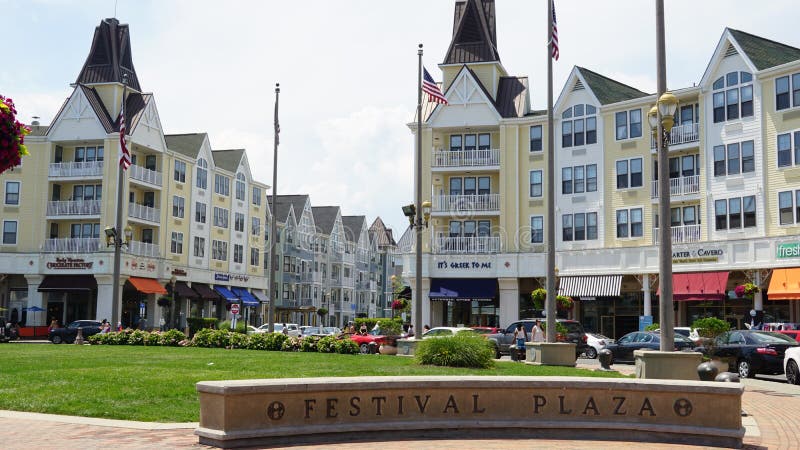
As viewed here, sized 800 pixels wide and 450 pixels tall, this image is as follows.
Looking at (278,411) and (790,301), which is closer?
(278,411)

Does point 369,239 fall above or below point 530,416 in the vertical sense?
above

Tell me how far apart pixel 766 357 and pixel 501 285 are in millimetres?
27227

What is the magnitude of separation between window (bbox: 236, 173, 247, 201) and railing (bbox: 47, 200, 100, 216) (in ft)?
57.9

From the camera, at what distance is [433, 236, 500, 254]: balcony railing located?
53062 millimetres

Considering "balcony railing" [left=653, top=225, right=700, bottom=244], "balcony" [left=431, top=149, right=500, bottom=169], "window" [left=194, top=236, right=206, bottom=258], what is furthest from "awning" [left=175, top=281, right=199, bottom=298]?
"balcony railing" [left=653, top=225, right=700, bottom=244]

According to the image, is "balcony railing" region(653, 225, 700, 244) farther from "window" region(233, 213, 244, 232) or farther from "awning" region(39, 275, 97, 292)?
"window" region(233, 213, 244, 232)

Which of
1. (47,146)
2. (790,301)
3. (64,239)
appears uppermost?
(47,146)

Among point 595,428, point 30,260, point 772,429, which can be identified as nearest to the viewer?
point 595,428

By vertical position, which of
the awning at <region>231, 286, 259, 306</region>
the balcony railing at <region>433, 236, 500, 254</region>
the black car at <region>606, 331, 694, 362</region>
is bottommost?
the black car at <region>606, 331, 694, 362</region>

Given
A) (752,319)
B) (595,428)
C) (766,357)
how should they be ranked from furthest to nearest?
(752,319)
(766,357)
(595,428)

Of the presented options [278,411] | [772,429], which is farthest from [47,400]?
[772,429]

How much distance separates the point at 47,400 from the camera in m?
14.6

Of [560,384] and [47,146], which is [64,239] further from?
[560,384]

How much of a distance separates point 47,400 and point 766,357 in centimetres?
2044
